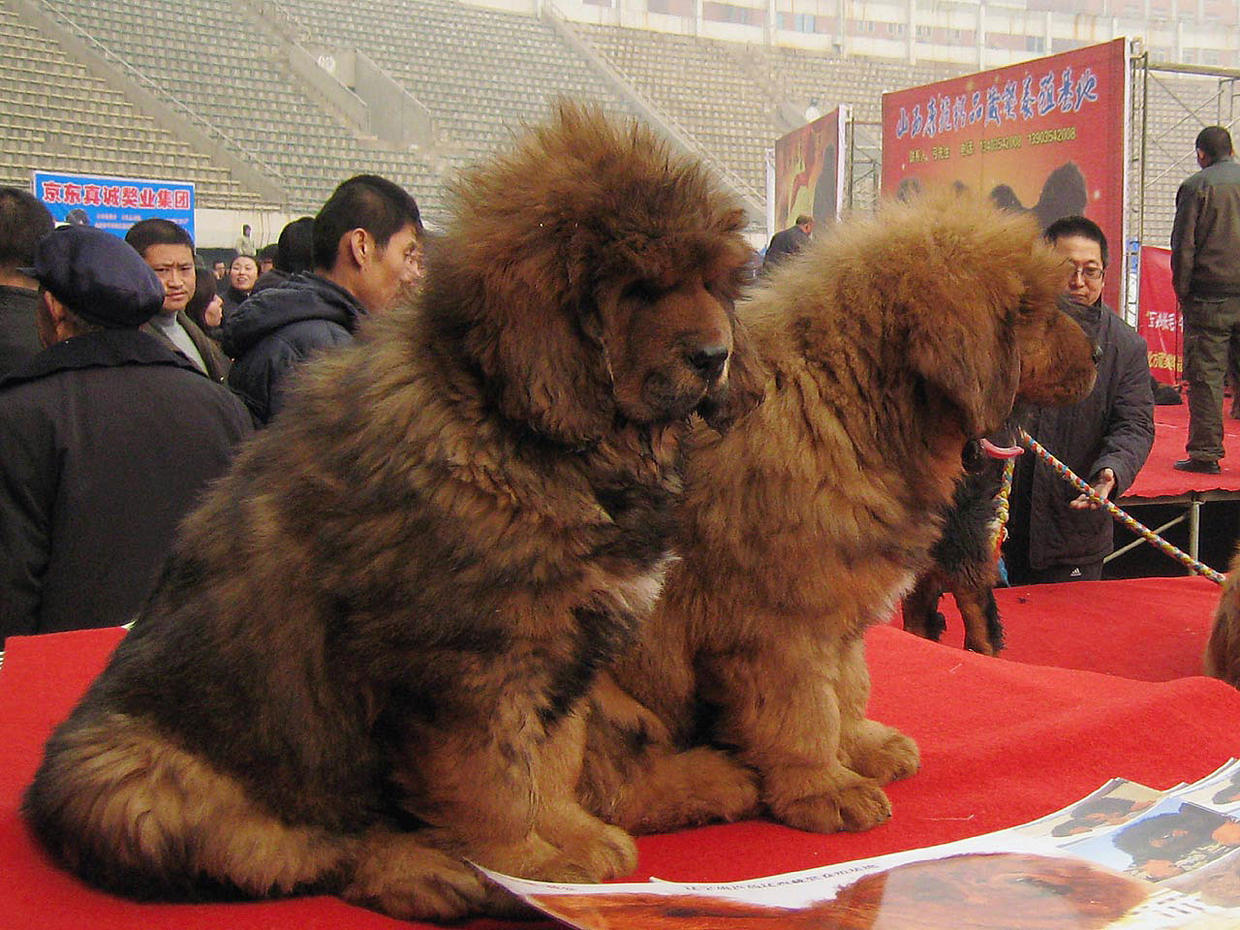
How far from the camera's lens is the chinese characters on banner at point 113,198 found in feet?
42.9

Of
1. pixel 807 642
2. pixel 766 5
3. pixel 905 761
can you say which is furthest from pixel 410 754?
pixel 766 5

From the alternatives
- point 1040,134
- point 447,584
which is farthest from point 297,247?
point 1040,134

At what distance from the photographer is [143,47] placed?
86.9 feet

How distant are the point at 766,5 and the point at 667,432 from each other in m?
44.2

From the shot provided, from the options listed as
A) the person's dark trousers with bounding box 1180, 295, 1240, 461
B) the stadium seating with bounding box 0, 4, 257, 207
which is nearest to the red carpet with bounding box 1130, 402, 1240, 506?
the person's dark trousers with bounding box 1180, 295, 1240, 461

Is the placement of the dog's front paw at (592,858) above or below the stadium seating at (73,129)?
below

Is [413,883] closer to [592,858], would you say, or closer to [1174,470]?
[592,858]

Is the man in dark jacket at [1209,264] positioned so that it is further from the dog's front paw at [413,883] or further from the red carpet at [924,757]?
the dog's front paw at [413,883]

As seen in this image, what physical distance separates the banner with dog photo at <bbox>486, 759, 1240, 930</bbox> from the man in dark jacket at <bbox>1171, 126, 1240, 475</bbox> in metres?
8.71

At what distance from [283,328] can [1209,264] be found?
9.08 metres

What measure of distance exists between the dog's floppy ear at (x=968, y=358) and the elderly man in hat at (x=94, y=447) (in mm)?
2495

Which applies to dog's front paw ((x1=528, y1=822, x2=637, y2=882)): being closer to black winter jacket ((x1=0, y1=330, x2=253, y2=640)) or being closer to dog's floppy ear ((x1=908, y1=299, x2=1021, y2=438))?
dog's floppy ear ((x1=908, y1=299, x2=1021, y2=438))

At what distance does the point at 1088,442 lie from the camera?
6410 millimetres

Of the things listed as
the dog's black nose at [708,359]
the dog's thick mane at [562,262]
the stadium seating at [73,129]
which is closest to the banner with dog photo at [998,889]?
the dog's thick mane at [562,262]
